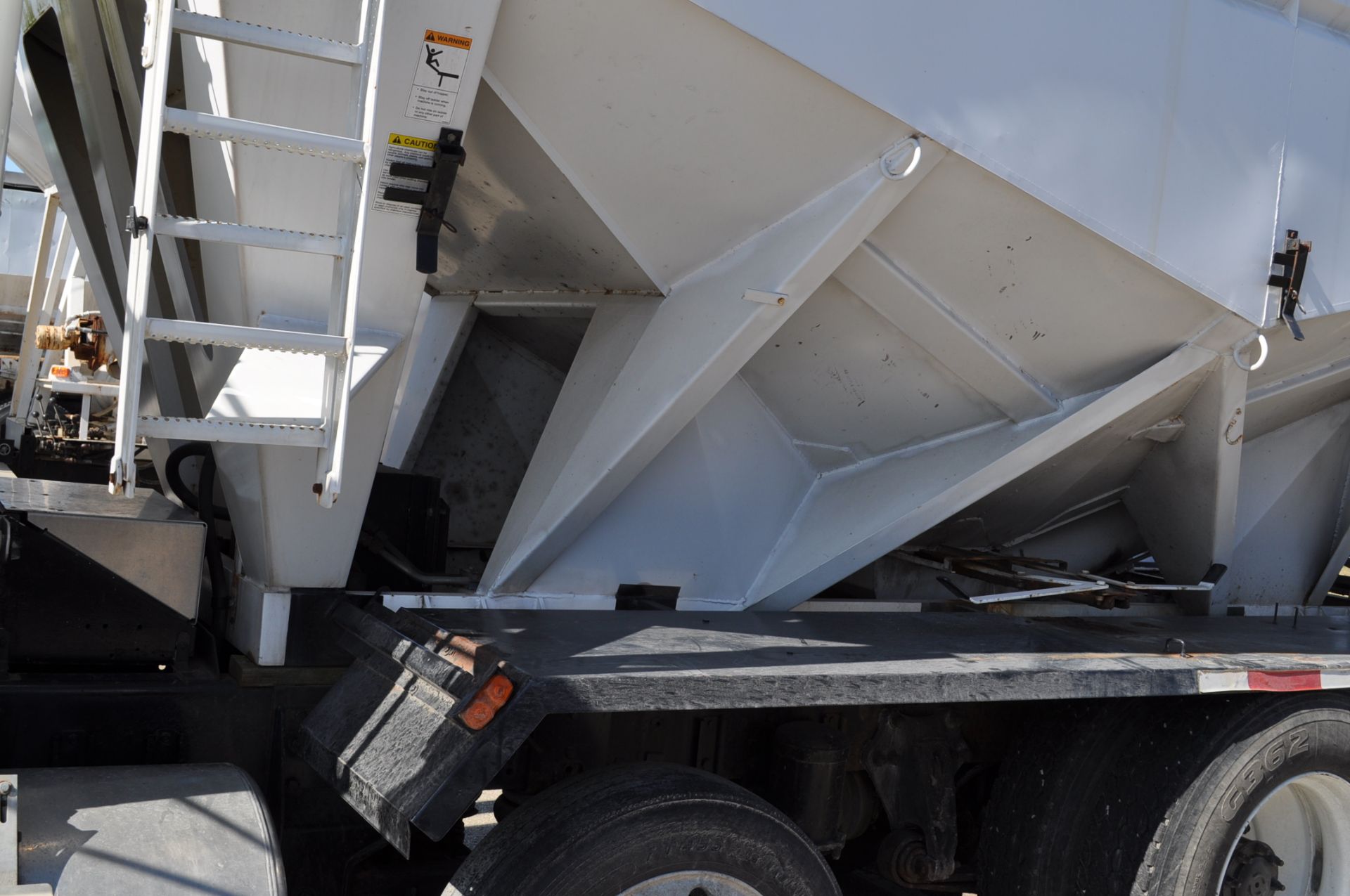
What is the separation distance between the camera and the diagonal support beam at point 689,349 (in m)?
3.24

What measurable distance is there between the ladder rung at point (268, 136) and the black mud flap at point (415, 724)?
107cm

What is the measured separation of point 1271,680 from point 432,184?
2.61 meters

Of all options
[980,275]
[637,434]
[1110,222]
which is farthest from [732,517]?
[1110,222]

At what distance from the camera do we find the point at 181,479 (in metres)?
3.88

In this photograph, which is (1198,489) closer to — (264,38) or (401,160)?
(401,160)

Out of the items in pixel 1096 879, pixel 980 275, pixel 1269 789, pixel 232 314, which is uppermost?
pixel 980 275

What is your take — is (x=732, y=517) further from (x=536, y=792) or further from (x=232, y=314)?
(x=232, y=314)

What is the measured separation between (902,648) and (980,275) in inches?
44.6

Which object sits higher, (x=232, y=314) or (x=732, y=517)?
(x=232, y=314)

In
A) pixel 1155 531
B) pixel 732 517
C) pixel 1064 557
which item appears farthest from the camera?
pixel 1064 557

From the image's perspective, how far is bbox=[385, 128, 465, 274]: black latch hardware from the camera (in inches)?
112

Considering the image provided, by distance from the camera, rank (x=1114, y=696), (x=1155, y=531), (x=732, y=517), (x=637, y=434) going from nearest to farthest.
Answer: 1. (x=1114, y=696)
2. (x=637, y=434)
3. (x=732, y=517)
4. (x=1155, y=531)

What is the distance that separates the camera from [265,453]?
291 centimetres

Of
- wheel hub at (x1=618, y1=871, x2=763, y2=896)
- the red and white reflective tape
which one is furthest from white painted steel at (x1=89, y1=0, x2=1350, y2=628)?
wheel hub at (x1=618, y1=871, x2=763, y2=896)
